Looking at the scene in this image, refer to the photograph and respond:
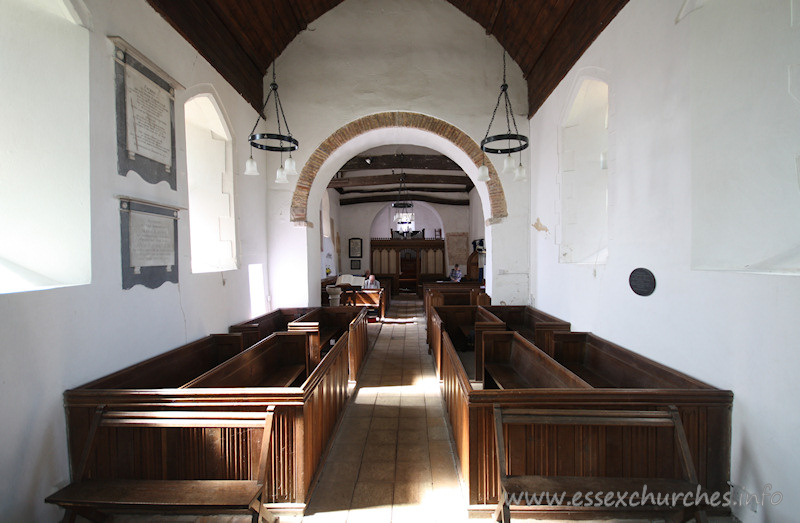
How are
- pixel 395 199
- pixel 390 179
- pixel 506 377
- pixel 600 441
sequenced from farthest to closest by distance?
1. pixel 395 199
2. pixel 390 179
3. pixel 506 377
4. pixel 600 441

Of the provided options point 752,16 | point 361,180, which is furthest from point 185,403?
point 361,180

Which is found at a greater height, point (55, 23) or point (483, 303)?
point (55, 23)

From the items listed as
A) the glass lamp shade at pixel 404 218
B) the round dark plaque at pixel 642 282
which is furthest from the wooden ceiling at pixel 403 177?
the round dark plaque at pixel 642 282

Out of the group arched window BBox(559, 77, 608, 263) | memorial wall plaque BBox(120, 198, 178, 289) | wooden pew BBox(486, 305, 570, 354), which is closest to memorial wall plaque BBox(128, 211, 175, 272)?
memorial wall plaque BBox(120, 198, 178, 289)

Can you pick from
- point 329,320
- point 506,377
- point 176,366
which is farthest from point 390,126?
point 176,366

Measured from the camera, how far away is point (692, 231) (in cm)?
266

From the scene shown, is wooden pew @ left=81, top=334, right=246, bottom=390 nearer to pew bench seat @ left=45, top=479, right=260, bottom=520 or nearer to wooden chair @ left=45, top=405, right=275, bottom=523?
wooden chair @ left=45, top=405, right=275, bottom=523

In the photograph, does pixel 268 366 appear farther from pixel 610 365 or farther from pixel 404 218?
pixel 404 218

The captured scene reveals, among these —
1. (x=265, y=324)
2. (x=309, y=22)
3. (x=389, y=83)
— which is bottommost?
(x=265, y=324)

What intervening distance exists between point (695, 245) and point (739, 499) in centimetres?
155

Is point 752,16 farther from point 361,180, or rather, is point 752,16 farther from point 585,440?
point 361,180

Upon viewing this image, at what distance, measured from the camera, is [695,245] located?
2.64 metres

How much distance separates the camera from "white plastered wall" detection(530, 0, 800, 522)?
2082 millimetres

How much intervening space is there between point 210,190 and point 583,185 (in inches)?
188
